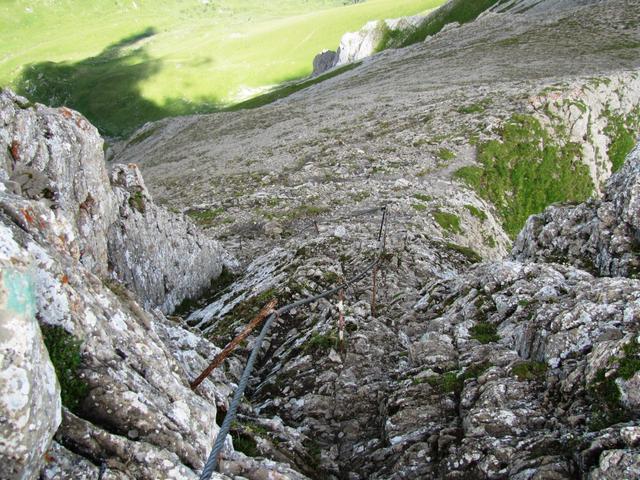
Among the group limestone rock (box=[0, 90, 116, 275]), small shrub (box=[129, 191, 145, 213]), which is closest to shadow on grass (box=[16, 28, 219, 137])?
small shrub (box=[129, 191, 145, 213])

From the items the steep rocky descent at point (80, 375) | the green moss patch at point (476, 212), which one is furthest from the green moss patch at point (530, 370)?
the green moss patch at point (476, 212)

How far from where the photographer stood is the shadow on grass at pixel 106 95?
535ft

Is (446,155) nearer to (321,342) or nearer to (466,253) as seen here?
(466,253)

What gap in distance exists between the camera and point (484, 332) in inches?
538

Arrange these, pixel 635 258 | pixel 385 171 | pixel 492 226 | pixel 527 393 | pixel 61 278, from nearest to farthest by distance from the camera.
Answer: pixel 61 278, pixel 527 393, pixel 635 258, pixel 492 226, pixel 385 171

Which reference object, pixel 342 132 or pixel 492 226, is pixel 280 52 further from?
pixel 492 226

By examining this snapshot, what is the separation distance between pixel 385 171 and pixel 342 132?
13298 millimetres

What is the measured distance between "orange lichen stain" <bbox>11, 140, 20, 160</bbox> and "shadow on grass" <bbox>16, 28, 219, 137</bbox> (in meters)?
149

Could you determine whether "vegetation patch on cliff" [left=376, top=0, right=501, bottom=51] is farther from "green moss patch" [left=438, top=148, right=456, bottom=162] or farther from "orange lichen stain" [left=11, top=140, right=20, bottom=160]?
"orange lichen stain" [left=11, top=140, right=20, bottom=160]

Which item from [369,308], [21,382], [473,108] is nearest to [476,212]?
[369,308]

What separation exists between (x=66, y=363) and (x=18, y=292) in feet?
5.71

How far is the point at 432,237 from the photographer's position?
24812 millimetres

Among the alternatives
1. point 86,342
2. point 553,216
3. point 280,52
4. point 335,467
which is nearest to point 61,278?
point 86,342

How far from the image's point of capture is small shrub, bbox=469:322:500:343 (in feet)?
42.9
